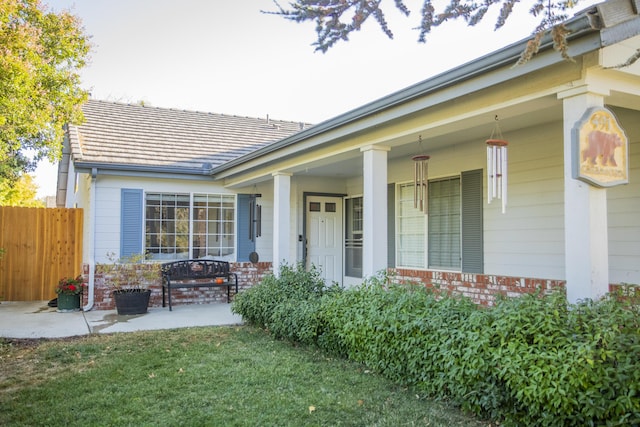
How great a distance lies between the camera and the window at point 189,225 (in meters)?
10.0

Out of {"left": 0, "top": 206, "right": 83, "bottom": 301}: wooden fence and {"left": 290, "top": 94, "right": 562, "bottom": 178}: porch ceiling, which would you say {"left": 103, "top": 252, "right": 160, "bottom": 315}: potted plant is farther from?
{"left": 290, "top": 94, "right": 562, "bottom": 178}: porch ceiling

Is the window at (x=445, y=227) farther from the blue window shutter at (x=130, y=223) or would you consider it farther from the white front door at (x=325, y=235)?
the blue window shutter at (x=130, y=223)

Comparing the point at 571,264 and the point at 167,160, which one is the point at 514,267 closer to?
the point at 571,264

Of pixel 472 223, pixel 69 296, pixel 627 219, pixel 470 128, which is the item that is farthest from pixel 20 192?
pixel 627 219

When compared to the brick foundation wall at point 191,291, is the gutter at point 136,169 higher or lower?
higher

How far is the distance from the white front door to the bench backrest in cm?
210

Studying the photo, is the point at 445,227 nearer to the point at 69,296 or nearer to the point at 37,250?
the point at 69,296

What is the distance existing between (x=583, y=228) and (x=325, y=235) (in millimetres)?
7849

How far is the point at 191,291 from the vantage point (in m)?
10.2

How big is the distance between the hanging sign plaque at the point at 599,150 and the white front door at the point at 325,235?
7.77m

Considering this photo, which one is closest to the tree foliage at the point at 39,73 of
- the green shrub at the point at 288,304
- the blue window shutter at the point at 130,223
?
the blue window shutter at the point at 130,223

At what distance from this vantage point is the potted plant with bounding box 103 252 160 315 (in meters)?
8.62

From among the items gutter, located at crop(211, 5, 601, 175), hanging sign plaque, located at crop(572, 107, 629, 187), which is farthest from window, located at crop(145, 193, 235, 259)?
hanging sign plaque, located at crop(572, 107, 629, 187)

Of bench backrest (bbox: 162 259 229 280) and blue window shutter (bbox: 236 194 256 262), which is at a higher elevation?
blue window shutter (bbox: 236 194 256 262)
